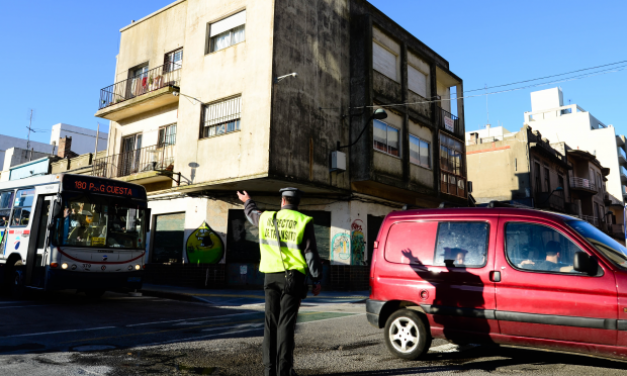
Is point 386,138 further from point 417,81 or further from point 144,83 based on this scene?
point 144,83

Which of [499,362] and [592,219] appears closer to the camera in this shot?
[499,362]

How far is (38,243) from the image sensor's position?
11086 millimetres

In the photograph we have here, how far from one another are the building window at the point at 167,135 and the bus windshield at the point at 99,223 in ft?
24.3

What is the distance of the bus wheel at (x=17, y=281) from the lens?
11.2m

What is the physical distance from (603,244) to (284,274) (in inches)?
134

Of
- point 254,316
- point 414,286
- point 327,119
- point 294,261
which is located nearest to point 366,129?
point 327,119

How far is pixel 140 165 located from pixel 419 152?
12052 mm

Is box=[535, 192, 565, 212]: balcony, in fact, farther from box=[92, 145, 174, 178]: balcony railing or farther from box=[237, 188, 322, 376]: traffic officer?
box=[237, 188, 322, 376]: traffic officer

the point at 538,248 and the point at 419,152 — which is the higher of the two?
the point at 419,152

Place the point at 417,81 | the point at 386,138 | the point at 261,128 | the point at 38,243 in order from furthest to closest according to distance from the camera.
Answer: the point at 417,81, the point at 386,138, the point at 261,128, the point at 38,243

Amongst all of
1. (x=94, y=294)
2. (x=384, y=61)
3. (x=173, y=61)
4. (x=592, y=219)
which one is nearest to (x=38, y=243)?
(x=94, y=294)

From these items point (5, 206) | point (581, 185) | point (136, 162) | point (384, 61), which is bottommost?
point (5, 206)

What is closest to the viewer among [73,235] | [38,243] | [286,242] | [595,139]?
[286,242]

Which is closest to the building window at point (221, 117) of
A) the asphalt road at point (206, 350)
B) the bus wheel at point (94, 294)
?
the bus wheel at point (94, 294)
